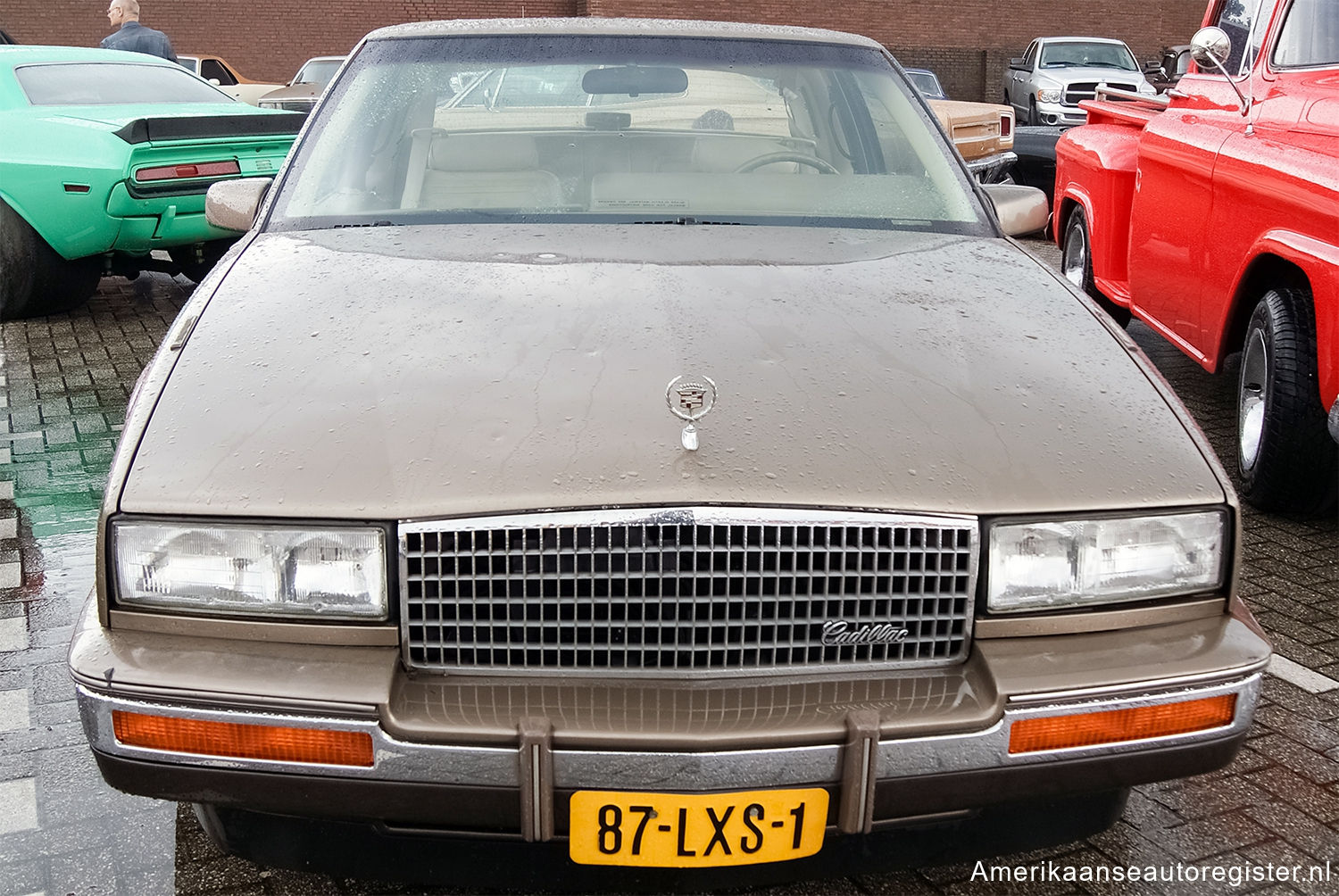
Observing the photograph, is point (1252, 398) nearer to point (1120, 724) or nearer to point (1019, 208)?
point (1019, 208)

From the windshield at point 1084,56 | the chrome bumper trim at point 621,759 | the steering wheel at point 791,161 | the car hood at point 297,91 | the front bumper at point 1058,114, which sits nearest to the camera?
the chrome bumper trim at point 621,759

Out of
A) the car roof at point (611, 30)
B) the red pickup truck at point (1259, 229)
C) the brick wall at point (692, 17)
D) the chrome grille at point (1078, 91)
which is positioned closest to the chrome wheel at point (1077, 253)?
the red pickup truck at point (1259, 229)

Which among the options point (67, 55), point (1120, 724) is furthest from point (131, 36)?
→ point (1120, 724)

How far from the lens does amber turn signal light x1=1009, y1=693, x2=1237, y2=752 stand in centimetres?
181

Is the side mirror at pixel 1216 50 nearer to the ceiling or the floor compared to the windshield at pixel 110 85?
nearer to the ceiling

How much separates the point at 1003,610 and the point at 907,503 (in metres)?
0.24

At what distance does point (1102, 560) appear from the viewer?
1.93m

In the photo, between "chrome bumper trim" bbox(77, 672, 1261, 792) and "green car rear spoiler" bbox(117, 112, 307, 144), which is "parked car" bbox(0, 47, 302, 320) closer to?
"green car rear spoiler" bbox(117, 112, 307, 144)

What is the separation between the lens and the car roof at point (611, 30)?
327cm

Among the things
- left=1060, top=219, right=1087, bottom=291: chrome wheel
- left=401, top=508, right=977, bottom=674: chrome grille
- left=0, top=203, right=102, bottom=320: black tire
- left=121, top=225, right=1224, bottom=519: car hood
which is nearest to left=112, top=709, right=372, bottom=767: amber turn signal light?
left=401, top=508, right=977, bottom=674: chrome grille

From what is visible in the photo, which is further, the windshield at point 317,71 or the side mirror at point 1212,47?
the windshield at point 317,71

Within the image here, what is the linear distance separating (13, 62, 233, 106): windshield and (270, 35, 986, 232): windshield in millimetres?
4711

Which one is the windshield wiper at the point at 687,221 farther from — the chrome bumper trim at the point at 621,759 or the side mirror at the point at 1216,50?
the side mirror at the point at 1216,50

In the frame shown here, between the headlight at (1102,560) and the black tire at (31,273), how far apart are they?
6322 mm
